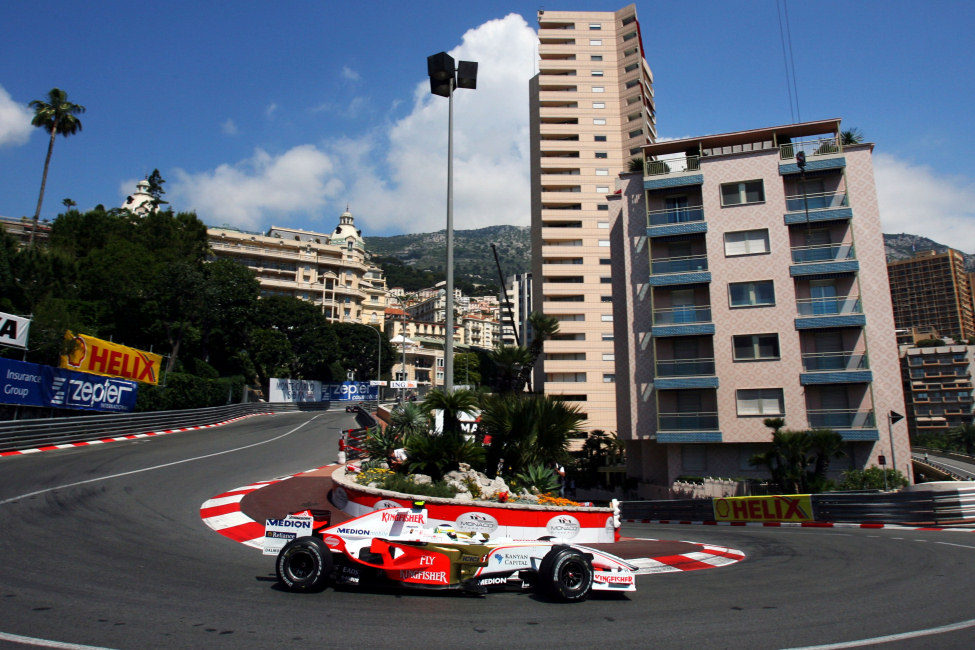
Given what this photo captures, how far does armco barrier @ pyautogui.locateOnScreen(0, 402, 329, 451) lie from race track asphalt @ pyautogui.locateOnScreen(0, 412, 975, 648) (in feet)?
36.1

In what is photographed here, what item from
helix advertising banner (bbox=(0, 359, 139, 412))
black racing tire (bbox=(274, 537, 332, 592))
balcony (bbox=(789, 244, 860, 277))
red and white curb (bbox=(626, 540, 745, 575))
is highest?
balcony (bbox=(789, 244, 860, 277))

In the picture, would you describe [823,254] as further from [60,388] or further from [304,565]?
[60,388]

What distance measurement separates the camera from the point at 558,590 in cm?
711

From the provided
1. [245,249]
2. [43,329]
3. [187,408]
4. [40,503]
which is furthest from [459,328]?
[40,503]

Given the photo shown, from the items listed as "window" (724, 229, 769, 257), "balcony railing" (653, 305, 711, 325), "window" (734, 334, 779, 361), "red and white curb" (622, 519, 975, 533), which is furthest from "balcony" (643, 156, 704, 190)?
"red and white curb" (622, 519, 975, 533)

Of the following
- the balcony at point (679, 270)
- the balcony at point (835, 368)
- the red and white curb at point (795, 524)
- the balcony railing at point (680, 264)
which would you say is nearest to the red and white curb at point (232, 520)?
the red and white curb at point (795, 524)

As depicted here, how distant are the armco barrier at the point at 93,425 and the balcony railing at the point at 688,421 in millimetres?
26892

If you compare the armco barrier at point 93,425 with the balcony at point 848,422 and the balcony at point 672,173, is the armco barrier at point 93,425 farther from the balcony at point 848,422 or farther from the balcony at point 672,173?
the balcony at point 848,422

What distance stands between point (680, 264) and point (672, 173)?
17.5ft

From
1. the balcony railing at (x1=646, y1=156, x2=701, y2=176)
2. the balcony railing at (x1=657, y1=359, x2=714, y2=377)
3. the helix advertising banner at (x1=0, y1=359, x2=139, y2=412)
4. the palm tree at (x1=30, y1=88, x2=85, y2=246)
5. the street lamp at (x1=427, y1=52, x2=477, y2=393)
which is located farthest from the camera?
the palm tree at (x1=30, y1=88, x2=85, y2=246)

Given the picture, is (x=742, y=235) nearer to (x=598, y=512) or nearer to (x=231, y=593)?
(x=598, y=512)

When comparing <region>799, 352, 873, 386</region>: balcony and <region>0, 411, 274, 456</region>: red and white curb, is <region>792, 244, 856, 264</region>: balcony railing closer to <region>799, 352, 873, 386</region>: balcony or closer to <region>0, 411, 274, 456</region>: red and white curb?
<region>799, 352, 873, 386</region>: balcony

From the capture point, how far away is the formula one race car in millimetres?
7172

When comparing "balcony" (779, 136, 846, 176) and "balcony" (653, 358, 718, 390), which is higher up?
"balcony" (779, 136, 846, 176)
